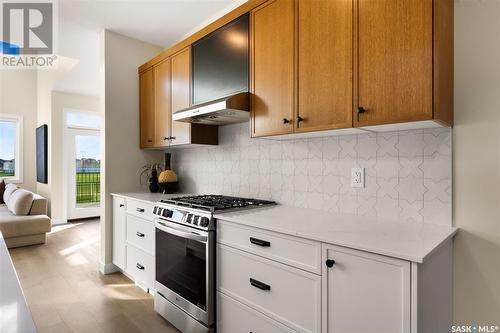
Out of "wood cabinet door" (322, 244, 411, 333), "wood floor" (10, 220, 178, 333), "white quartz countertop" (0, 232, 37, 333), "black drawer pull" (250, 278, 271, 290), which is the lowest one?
"wood floor" (10, 220, 178, 333)

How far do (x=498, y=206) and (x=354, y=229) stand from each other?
0.68 metres

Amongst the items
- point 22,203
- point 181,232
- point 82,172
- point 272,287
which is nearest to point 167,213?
point 181,232

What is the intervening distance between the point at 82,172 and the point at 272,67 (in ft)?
19.1

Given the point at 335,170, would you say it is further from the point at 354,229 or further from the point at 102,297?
the point at 102,297

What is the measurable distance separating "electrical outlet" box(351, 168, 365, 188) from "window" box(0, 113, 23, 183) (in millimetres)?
7213

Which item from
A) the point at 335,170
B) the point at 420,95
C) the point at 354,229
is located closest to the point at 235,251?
the point at 354,229

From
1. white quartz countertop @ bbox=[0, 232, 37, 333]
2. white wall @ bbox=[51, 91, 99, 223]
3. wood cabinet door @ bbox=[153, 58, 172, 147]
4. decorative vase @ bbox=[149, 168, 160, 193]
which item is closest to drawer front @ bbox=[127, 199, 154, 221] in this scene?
decorative vase @ bbox=[149, 168, 160, 193]

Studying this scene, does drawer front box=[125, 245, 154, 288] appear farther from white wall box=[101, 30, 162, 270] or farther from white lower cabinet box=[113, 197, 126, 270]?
white wall box=[101, 30, 162, 270]

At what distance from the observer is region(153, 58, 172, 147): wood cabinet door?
303 centimetres

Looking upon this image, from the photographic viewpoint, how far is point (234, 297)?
1803 millimetres

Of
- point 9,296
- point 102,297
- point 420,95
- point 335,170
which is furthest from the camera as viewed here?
point 102,297

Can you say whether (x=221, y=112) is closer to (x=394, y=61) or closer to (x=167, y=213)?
(x=167, y=213)

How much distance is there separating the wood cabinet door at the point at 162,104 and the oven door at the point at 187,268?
1.06m

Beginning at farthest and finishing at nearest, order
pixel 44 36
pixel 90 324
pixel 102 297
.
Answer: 1. pixel 44 36
2. pixel 102 297
3. pixel 90 324
